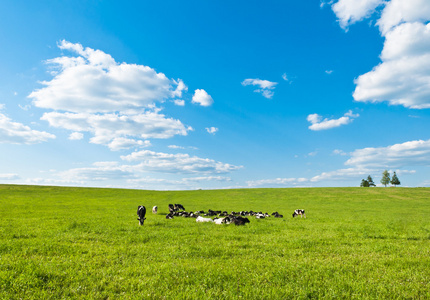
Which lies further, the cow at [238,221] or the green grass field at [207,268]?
the cow at [238,221]

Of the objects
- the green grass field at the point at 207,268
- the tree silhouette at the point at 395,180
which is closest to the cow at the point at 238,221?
the green grass field at the point at 207,268

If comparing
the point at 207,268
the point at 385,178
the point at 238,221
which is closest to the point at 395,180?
the point at 385,178

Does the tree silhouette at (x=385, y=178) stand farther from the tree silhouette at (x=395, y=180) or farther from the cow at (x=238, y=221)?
the cow at (x=238, y=221)

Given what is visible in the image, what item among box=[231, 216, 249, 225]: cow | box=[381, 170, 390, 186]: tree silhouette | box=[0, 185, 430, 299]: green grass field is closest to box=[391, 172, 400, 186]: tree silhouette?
box=[381, 170, 390, 186]: tree silhouette

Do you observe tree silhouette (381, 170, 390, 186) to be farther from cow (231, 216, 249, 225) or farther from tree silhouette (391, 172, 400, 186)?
cow (231, 216, 249, 225)

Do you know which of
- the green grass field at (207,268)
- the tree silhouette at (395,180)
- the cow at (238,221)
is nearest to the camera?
the green grass field at (207,268)

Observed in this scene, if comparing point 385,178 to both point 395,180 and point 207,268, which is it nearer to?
point 395,180

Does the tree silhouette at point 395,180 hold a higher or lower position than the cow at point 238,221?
higher

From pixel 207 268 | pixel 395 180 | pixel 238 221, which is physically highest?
pixel 395 180

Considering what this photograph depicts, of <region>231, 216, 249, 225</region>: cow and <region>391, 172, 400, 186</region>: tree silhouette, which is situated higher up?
<region>391, 172, 400, 186</region>: tree silhouette

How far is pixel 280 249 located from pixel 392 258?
3.98m

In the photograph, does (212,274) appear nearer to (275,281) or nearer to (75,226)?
(275,281)

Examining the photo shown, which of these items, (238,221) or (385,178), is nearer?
(238,221)

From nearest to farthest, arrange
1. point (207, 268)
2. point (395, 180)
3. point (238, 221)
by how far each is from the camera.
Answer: point (207, 268), point (238, 221), point (395, 180)
